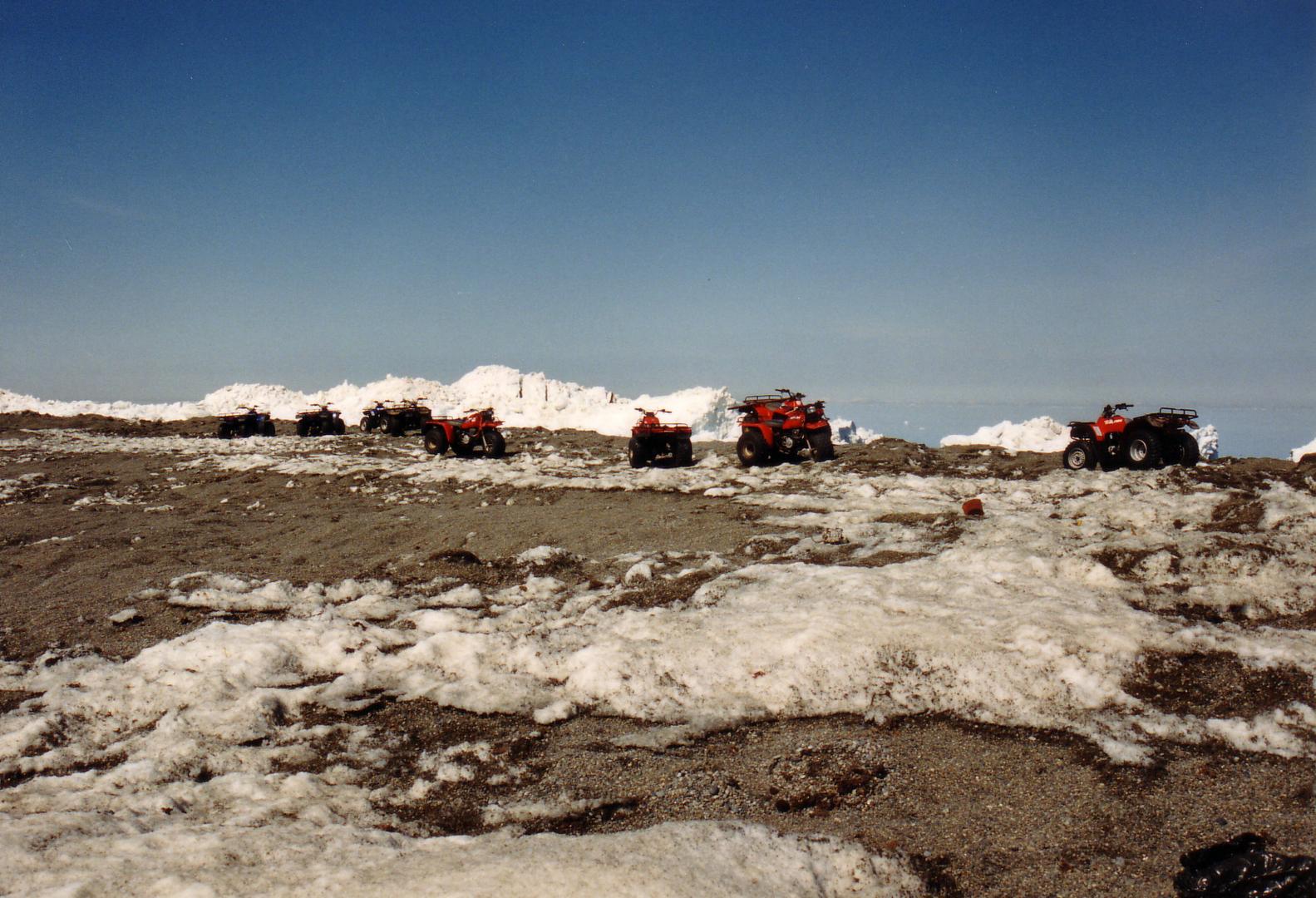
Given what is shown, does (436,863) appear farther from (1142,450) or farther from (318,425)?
(318,425)

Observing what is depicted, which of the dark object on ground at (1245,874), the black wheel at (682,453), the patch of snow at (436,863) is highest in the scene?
the black wheel at (682,453)

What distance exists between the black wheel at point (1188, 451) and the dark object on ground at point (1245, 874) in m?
13.5

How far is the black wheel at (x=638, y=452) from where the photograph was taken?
17000mm

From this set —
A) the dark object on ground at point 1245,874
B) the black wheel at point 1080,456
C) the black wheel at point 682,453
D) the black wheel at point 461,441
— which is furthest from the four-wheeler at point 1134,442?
the black wheel at point 461,441

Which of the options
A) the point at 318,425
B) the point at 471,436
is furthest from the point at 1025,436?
the point at 318,425

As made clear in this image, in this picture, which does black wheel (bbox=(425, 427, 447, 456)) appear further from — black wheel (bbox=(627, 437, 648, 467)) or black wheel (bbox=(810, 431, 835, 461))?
black wheel (bbox=(810, 431, 835, 461))

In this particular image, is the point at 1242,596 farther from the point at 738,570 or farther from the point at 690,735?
the point at 690,735

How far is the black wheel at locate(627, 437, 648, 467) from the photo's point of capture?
1700 centimetres

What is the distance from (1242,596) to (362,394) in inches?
2013

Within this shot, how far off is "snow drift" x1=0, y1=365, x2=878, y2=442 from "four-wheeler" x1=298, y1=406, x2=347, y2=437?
7.91 metres

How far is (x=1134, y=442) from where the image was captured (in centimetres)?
1468

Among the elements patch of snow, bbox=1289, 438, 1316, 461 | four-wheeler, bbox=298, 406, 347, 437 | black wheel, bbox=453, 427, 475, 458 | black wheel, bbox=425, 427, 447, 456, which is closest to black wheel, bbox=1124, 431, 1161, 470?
patch of snow, bbox=1289, 438, 1316, 461

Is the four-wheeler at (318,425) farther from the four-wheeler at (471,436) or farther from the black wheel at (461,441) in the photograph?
the black wheel at (461,441)

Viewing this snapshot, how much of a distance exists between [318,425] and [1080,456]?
2782cm
